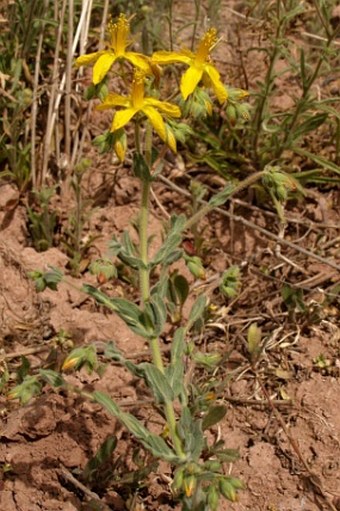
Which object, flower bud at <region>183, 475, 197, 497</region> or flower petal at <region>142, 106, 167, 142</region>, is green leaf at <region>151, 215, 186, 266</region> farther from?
flower bud at <region>183, 475, 197, 497</region>

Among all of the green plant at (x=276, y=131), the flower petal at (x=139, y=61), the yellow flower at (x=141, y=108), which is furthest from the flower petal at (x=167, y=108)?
the green plant at (x=276, y=131)

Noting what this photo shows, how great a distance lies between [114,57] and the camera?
2094mm

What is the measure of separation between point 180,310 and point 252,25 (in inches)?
74.5

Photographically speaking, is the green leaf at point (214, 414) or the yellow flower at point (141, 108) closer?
the yellow flower at point (141, 108)

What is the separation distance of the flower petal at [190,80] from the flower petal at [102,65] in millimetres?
218

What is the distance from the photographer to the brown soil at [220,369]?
96.4 inches

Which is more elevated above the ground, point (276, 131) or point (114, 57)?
point (114, 57)

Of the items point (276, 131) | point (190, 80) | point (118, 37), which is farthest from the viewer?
point (276, 131)

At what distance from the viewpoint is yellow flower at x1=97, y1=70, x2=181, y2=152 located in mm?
1931

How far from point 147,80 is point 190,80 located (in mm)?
143

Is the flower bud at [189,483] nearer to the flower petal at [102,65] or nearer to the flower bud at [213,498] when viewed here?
the flower bud at [213,498]

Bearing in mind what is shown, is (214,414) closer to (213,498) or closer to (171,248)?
(213,498)

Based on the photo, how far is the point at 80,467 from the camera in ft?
8.09

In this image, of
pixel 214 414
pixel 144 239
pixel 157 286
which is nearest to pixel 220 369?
pixel 214 414
